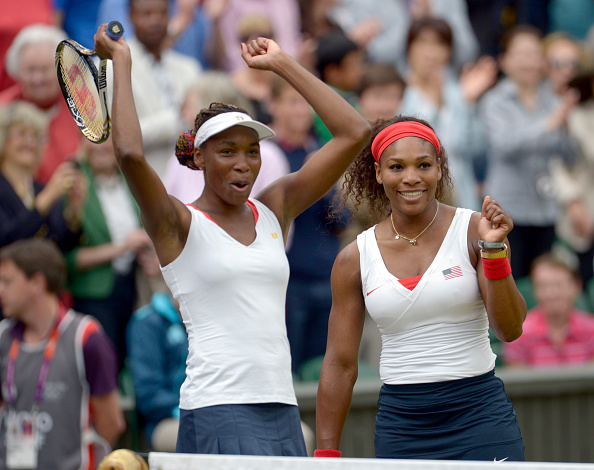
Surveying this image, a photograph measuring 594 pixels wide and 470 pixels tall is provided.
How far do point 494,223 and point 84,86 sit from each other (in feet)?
5.31

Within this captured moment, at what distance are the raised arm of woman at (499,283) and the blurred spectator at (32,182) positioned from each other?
3.53m

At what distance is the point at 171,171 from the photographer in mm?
6160

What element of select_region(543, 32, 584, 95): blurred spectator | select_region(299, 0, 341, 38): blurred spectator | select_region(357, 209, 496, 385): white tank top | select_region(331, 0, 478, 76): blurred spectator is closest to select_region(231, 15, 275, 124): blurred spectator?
select_region(299, 0, 341, 38): blurred spectator

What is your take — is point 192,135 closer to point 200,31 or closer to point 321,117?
point 321,117

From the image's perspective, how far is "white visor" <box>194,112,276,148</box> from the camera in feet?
11.8

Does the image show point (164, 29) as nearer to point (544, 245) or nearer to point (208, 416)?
point (544, 245)

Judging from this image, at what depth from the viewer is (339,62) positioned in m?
7.49

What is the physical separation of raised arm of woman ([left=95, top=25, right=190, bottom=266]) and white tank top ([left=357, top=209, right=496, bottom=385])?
73 centimetres

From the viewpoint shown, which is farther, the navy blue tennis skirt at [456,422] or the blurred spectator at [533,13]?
the blurred spectator at [533,13]

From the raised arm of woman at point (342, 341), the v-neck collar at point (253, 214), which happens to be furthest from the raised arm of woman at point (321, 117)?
the raised arm of woman at point (342, 341)

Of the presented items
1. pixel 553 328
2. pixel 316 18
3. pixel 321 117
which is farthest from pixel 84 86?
pixel 316 18

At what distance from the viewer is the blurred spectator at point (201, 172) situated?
5918mm

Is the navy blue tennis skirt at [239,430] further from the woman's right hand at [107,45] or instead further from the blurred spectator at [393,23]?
the blurred spectator at [393,23]

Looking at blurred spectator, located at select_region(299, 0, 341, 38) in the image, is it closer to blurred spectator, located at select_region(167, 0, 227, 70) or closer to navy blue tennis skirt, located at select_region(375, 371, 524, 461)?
blurred spectator, located at select_region(167, 0, 227, 70)
